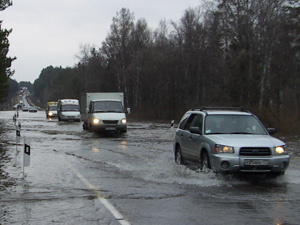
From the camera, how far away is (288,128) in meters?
26.5

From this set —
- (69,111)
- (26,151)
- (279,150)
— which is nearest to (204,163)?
(279,150)

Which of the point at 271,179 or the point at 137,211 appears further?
the point at 271,179

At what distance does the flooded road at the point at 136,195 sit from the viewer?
22.5 feet

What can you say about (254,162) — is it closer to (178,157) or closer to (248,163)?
(248,163)

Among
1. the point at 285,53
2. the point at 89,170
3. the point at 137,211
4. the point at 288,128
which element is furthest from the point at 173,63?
the point at 137,211

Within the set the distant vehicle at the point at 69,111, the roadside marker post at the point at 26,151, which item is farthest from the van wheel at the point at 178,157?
the distant vehicle at the point at 69,111

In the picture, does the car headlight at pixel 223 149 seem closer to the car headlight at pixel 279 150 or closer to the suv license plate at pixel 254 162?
the suv license plate at pixel 254 162

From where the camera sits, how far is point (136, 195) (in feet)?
28.2

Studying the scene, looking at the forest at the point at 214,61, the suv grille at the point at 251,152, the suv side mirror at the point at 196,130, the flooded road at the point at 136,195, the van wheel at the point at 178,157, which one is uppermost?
the forest at the point at 214,61

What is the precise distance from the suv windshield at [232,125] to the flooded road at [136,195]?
3.96 feet

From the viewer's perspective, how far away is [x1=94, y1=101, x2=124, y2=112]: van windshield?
27.3 metres

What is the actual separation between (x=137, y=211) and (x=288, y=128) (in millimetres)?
20824

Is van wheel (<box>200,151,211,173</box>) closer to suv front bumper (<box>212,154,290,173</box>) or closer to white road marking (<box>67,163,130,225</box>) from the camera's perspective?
suv front bumper (<box>212,154,290,173</box>)

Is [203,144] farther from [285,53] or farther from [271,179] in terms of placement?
[285,53]
